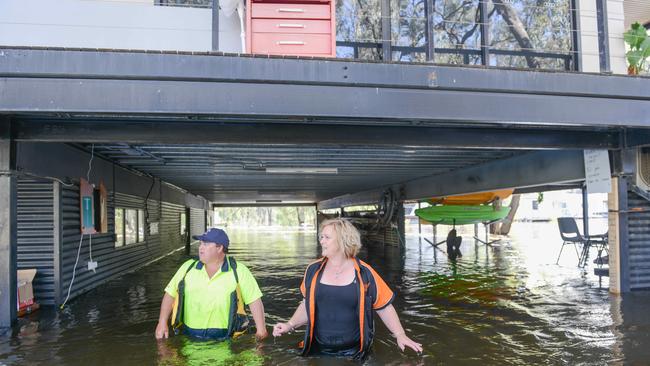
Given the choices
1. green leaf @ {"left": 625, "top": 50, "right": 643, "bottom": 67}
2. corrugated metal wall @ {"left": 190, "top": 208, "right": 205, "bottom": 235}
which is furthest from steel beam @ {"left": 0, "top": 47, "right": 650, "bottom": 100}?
corrugated metal wall @ {"left": 190, "top": 208, "right": 205, "bottom": 235}

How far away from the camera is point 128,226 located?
36.9 feet

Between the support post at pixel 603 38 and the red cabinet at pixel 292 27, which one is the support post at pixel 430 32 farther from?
the support post at pixel 603 38

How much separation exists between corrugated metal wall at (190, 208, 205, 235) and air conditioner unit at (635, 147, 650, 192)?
59.1 feet

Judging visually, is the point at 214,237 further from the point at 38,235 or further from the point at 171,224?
the point at 171,224

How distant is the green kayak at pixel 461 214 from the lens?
16891 millimetres

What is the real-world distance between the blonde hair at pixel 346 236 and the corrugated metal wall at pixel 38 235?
5.49 metres

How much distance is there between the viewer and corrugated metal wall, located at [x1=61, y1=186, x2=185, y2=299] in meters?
7.44

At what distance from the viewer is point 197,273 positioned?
3996mm

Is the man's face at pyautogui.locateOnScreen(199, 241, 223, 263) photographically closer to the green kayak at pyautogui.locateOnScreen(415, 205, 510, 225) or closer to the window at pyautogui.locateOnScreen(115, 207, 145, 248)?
the window at pyautogui.locateOnScreen(115, 207, 145, 248)

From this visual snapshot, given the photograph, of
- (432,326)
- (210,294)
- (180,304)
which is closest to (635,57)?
(432,326)

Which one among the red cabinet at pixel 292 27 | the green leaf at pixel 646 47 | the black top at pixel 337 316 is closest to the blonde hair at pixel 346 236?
the black top at pixel 337 316

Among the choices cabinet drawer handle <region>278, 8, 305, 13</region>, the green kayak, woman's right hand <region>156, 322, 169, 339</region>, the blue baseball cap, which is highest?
cabinet drawer handle <region>278, 8, 305, 13</region>

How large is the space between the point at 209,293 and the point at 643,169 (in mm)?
6915

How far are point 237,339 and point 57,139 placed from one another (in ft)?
10.4
